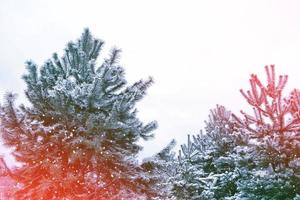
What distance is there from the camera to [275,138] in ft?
34.6

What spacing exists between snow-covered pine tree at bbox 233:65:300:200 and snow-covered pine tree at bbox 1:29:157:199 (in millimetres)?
3277

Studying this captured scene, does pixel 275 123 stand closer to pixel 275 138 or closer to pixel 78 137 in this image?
pixel 275 138

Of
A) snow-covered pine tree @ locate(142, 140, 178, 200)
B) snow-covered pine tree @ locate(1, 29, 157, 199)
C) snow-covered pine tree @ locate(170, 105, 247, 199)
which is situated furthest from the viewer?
snow-covered pine tree @ locate(170, 105, 247, 199)

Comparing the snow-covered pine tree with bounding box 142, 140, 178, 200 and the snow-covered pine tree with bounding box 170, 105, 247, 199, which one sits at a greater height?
the snow-covered pine tree with bounding box 170, 105, 247, 199

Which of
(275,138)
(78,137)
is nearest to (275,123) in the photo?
(275,138)

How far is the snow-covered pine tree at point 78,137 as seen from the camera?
8305 mm

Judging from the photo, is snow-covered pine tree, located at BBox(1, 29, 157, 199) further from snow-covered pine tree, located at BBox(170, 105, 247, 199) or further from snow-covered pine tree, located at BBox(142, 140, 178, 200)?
snow-covered pine tree, located at BBox(170, 105, 247, 199)

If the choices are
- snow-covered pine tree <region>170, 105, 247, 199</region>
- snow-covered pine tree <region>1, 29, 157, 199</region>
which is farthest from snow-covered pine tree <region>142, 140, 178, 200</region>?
snow-covered pine tree <region>170, 105, 247, 199</region>

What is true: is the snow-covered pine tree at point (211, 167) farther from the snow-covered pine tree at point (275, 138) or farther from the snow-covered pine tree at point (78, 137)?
the snow-covered pine tree at point (78, 137)

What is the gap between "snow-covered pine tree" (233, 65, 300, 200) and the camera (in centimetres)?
1034

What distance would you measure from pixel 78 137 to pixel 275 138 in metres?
5.51

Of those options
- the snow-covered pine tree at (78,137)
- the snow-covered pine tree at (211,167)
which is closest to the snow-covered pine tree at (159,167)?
the snow-covered pine tree at (78,137)

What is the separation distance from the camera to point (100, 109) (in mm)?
8898

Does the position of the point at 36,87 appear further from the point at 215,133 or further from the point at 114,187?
the point at 215,133
